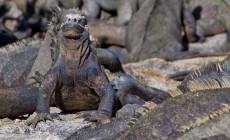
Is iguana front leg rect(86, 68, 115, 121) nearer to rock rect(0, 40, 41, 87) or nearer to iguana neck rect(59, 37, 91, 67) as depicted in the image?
iguana neck rect(59, 37, 91, 67)

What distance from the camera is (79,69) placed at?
190 inches

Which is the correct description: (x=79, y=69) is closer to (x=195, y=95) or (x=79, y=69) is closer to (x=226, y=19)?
(x=195, y=95)

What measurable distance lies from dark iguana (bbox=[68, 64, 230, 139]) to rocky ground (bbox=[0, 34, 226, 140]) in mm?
1242

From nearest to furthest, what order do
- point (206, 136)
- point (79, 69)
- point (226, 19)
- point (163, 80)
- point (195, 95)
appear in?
point (206, 136) < point (195, 95) < point (79, 69) < point (163, 80) < point (226, 19)

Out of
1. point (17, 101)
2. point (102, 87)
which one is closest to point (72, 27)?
point (102, 87)

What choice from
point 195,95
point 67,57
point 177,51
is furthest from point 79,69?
point 177,51

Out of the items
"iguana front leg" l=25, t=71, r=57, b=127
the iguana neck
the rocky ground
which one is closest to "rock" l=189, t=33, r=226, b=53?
the rocky ground

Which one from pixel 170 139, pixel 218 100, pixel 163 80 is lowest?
pixel 163 80

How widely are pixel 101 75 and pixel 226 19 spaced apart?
30.1ft

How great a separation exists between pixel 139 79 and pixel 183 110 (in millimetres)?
5096

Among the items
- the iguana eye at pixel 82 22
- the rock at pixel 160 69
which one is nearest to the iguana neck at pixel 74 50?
the iguana eye at pixel 82 22

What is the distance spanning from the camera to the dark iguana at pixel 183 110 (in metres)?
2.71

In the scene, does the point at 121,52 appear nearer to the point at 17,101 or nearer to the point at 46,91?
the point at 17,101

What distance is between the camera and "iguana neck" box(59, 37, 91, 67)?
4.80 metres
